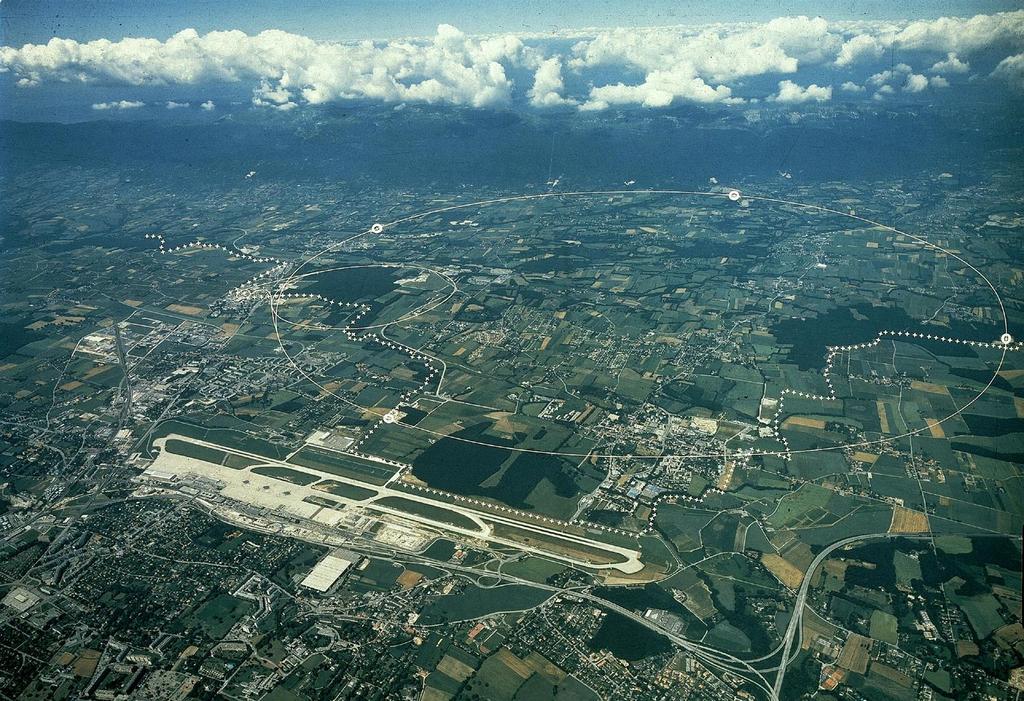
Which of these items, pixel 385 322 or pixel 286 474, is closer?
pixel 286 474

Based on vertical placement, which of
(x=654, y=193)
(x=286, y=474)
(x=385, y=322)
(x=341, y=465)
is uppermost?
(x=654, y=193)

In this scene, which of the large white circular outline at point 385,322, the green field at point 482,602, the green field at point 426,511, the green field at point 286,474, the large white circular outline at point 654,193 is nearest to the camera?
the green field at point 482,602

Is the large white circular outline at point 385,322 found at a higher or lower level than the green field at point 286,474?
higher

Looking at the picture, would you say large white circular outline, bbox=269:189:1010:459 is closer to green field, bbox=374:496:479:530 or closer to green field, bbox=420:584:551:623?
green field, bbox=374:496:479:530

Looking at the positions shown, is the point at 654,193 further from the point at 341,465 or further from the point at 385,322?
the point at 341,465

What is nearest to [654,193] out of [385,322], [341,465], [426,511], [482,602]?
[385,322]

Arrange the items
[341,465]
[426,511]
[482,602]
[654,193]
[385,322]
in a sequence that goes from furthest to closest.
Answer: [654,193]
[385,322]
[341,465]
[426,511]
[482,602]

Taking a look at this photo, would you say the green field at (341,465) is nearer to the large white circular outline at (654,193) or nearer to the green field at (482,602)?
the large white circular outline at (654,193)

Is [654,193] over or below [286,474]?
Answer: over

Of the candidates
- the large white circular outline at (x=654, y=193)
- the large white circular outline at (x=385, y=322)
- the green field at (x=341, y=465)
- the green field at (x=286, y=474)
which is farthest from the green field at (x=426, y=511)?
the large white circular outline at (x=385, y=322)

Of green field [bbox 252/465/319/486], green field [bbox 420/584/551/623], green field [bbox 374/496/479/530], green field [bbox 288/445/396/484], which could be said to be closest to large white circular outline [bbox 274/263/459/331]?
green field [bbox 288/445/396/484]

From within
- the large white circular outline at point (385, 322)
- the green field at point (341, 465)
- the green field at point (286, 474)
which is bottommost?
the green field at point (286, 474)

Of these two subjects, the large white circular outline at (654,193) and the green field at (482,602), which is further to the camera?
the large white circular outline at (654,193)
